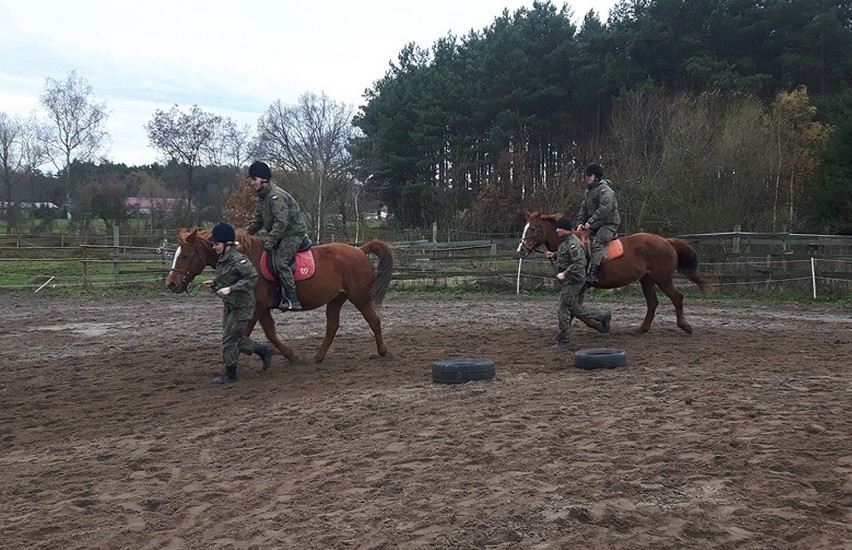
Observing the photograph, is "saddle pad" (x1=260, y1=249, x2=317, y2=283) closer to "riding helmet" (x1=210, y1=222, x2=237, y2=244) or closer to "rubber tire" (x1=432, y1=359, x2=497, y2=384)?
"riding helmet" (x1=210, y1=222, x2=237, y2=244)

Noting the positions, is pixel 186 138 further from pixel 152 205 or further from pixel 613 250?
pixel 613 250

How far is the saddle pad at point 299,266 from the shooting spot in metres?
8.62

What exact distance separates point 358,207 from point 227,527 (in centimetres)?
4043

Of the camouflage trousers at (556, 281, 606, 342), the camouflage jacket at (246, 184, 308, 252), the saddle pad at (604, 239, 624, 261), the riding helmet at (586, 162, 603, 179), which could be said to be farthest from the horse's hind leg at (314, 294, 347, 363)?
the riding helmet at (586, 162, 603, 179)

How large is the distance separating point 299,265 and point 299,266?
0.01 m

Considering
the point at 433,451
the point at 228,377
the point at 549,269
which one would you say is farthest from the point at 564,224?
the point at 549,269

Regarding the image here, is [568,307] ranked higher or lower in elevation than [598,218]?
lower

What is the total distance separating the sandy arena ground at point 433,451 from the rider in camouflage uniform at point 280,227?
1093 millimetres

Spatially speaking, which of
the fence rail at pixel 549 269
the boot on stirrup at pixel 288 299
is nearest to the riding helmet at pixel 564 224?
the boot on stirrup at pixel 288 299

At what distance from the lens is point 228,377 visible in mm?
8141

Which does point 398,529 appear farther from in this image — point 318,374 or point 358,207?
point 358,207

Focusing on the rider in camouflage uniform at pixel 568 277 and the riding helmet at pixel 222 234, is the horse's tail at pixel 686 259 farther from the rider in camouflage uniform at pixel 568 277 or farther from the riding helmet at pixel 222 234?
the riding helmet at pixel 222 234

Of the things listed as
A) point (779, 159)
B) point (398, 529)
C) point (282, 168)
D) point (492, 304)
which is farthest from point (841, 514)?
point (282, 168)

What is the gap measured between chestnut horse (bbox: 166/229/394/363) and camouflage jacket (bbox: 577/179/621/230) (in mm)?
3296
